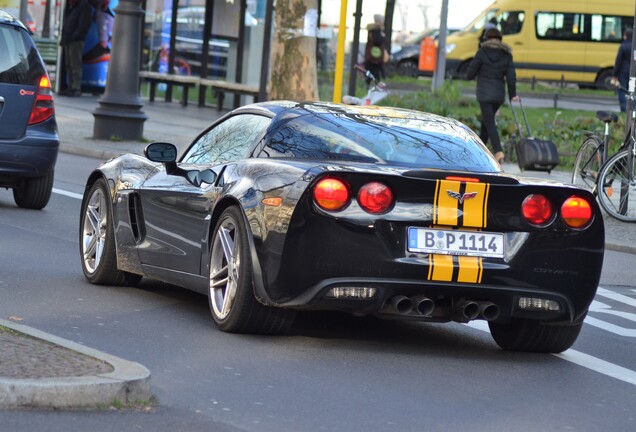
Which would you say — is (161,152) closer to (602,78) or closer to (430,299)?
(430,299)

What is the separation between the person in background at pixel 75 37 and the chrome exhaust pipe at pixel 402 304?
24514 millimetres

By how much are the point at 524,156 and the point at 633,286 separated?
19.1ft

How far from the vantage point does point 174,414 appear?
597 centimetres

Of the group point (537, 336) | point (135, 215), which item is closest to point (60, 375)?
point (537, 336)

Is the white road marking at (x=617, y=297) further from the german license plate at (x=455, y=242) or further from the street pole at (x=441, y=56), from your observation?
the street pole at (x=441, y=56)

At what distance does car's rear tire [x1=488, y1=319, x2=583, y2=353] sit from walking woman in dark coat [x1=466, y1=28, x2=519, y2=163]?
44.3 feet

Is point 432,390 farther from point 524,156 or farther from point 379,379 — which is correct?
point 524,156

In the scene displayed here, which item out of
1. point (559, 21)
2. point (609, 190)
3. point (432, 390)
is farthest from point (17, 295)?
point (559, 21)

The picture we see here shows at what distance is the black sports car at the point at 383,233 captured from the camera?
7375mm

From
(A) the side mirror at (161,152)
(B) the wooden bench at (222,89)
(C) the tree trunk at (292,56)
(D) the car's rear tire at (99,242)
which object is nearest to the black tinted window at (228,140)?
(A) the side mirror at (161,152)

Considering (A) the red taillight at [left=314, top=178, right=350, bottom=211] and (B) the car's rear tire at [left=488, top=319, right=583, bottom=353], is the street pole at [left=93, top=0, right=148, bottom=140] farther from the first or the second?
(A) the red taillight at [left=314, top=178, right=350, bottom=211]

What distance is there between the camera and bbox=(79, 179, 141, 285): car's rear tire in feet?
31.0

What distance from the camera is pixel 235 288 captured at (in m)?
7.76

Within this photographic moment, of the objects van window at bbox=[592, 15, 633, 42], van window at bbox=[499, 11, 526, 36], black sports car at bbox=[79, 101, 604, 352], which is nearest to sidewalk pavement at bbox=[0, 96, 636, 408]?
black sports car at bbox=[79, 101, 604, 352]
